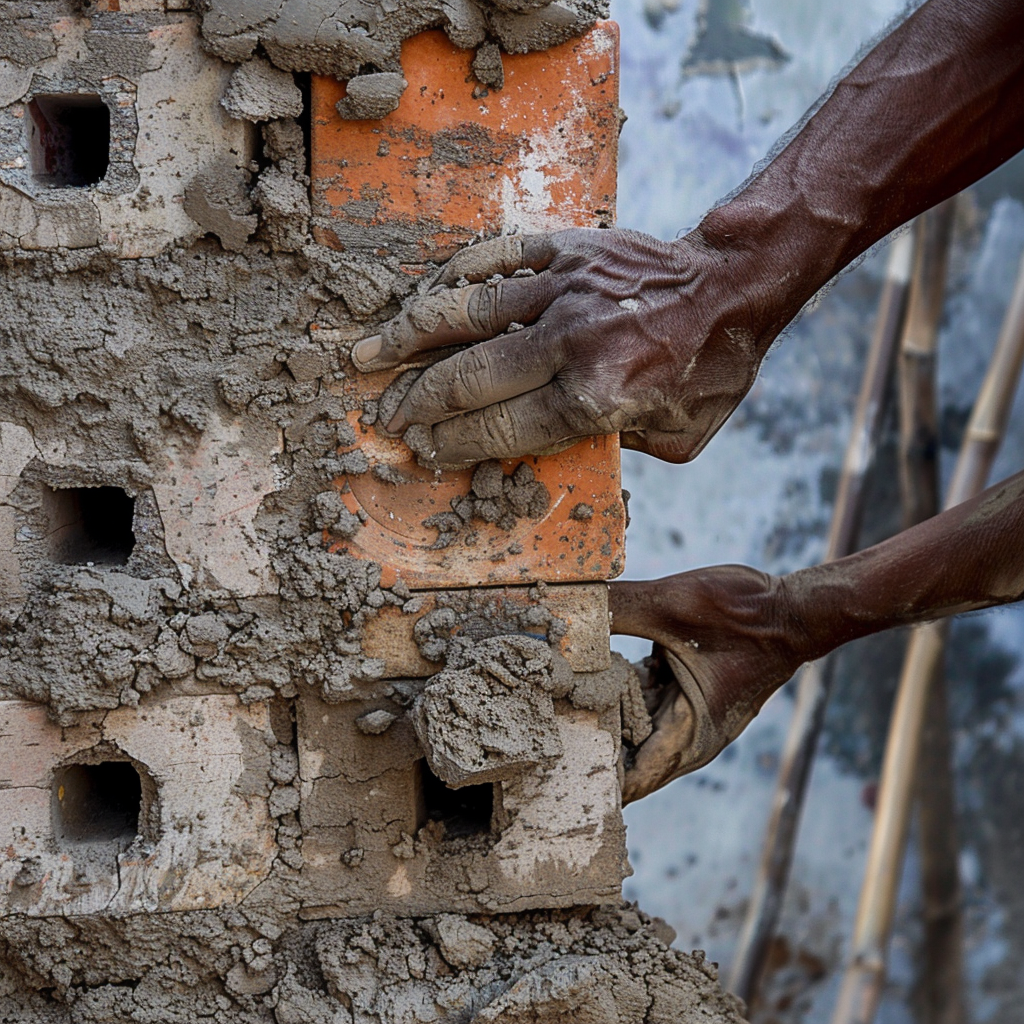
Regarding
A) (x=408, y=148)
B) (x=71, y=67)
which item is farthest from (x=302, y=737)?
(x=71, y=67)

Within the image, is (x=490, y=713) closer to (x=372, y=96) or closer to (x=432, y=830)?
(x=432, y=830)

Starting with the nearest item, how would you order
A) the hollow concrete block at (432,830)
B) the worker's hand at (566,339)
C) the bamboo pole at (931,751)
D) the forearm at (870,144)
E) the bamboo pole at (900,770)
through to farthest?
1. the worker's hand at (566,339)
2. the forearm at (870,144)
3. the hollow concrete block at (432,830)
4. the bamboo pole at (900,770)
5. the bamboo pole at (931,751)

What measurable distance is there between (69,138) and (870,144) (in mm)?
1843

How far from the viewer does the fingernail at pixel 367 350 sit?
2127 mm

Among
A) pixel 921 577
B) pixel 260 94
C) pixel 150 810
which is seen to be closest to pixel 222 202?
pixel 260 94

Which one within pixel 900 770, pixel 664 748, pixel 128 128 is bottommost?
pixel 664 748

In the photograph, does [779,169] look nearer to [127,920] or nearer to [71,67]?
[71,67]

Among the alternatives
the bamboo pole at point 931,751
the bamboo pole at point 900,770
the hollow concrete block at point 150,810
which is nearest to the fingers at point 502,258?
the hollow concrete block at point 150,810

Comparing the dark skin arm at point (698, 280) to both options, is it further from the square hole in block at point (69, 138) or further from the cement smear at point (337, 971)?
the cement smear at point (337, 971)

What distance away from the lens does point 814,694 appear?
5.35 m

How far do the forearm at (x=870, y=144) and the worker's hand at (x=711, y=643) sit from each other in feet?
2.42

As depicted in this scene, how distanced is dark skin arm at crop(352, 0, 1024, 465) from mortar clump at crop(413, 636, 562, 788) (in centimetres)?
43

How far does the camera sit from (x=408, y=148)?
215cm

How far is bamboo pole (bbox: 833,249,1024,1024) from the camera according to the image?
519 cm
